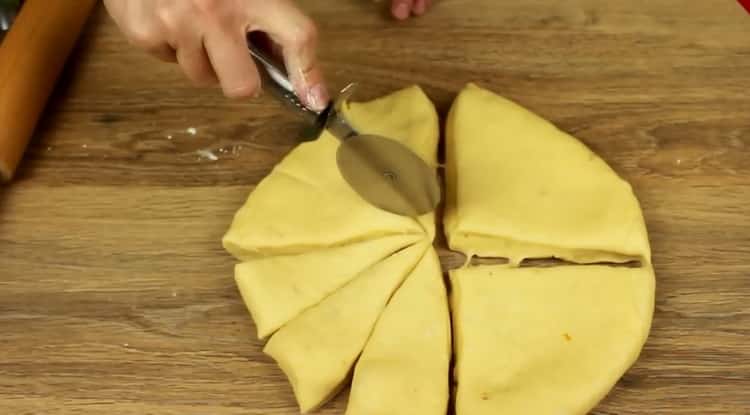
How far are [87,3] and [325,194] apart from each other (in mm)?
657

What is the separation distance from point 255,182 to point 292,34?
458mm

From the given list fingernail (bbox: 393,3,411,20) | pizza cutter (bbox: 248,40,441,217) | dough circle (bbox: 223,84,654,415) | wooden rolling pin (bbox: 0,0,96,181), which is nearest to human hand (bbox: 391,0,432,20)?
fingernail (bbox: 393,3,411,20)

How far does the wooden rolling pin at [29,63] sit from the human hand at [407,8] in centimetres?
60

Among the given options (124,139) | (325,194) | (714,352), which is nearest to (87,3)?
(124,139)

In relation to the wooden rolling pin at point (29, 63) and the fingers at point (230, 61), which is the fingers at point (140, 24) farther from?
the wooden rolling pin at point (29, 63)

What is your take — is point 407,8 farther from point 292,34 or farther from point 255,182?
point 292,34

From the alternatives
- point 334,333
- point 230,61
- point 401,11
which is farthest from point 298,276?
point 401,11

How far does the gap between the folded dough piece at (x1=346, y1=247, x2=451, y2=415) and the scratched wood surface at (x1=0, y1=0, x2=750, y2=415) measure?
7 cm

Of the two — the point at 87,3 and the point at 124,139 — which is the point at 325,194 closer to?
the point at 124,139

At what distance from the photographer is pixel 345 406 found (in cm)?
138

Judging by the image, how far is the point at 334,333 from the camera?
1389 mm

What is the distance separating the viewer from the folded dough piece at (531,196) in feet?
4.72

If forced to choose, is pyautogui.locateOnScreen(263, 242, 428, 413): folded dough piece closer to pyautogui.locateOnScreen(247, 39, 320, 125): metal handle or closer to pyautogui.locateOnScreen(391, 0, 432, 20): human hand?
pyautogui.locateOnScreen(247, 39, 320, 125): metal handle

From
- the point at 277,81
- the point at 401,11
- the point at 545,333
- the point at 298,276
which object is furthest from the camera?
the point at 401,11
